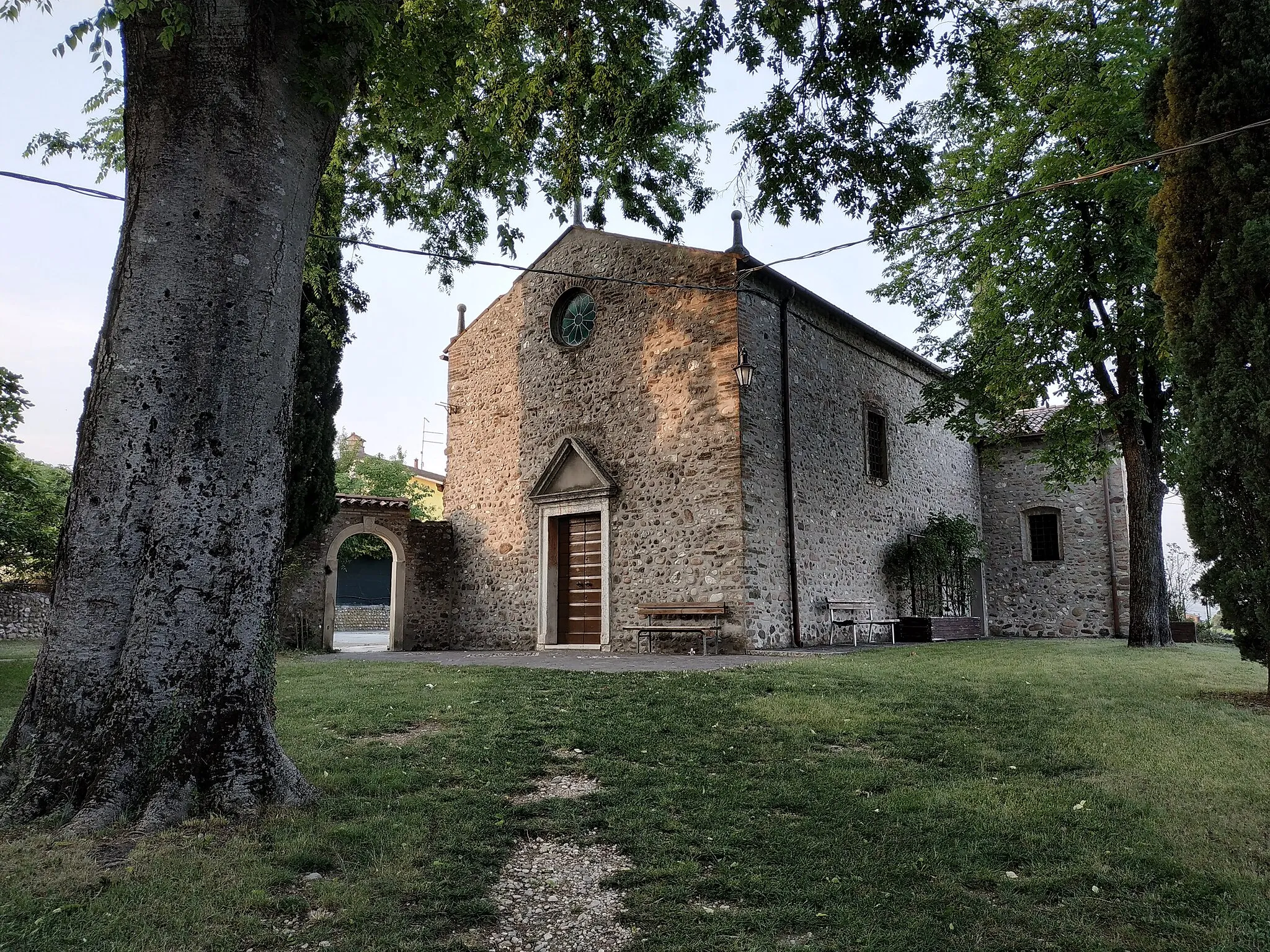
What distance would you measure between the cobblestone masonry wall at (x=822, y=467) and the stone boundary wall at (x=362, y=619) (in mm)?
22230

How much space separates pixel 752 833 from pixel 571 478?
1087 centimetres

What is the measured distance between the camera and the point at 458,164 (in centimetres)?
801

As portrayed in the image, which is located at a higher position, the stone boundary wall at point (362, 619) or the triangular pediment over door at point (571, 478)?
the triangular pediment over door at point (571, 478)

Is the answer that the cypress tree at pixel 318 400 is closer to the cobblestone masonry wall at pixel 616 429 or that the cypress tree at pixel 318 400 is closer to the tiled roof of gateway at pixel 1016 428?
the cobblestone masonry wall at pixel 616 429

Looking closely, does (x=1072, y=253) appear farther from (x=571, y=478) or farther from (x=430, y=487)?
(x=430, y=487)

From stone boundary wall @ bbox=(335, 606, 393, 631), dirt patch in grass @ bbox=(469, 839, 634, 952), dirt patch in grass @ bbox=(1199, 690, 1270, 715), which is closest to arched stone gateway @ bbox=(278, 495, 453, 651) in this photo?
dirt patch in grass @ bbox=(469, 839, 634, 952)

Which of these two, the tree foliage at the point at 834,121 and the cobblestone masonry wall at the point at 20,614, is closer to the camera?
the tree foliage at the point at 834,121

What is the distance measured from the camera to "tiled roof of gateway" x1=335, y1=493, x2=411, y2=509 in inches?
608

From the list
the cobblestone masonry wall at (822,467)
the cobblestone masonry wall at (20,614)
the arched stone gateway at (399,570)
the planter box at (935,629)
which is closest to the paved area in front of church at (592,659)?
the cobblestone masonry wall at (822,467)

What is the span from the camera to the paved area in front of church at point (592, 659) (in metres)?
9.51

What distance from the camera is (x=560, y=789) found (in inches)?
175

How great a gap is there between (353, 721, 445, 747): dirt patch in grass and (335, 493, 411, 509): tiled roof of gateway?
1012cm

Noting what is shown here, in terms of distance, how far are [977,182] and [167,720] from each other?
1345cm

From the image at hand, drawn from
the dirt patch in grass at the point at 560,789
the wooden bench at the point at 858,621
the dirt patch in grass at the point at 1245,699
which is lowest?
the dirt patch in grass at the point at 560,789
